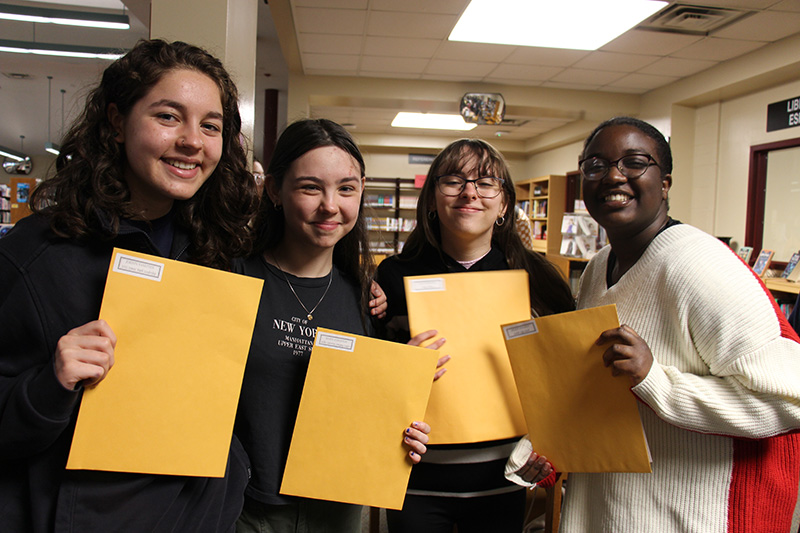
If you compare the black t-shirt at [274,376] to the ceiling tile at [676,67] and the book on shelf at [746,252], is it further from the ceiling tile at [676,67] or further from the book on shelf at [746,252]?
the ceiling tile at [676,67]

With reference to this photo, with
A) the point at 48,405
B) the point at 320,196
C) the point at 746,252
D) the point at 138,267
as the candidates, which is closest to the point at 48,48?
the point at 320,196

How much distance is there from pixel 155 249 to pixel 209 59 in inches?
16.0

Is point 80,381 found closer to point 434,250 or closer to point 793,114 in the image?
point 434,250

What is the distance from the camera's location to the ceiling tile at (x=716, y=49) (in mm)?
5191

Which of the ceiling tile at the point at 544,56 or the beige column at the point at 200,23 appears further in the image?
the ceiling tile at the point at 544,56

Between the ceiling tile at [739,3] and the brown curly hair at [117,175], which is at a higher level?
the ceiling tile at [739,3]

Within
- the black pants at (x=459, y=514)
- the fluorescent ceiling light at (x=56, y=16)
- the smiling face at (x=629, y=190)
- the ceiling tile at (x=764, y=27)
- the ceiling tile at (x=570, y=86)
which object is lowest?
the black pants at (x=459, y=514)

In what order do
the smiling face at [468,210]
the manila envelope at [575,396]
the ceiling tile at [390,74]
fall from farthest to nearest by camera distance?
the ceiling tile at [390,74] → the smiling face at [468,210] → the manila envelope at [575,396]

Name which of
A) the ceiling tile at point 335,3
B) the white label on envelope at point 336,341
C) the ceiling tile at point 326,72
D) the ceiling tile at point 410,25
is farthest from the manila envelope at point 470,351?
the ceiling tile at point 326,72

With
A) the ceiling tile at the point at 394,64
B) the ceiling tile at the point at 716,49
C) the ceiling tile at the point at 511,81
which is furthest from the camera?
the ceiling tile at the point at 511,81

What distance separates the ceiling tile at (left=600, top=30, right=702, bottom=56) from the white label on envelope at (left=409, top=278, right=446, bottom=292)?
5.04 meters

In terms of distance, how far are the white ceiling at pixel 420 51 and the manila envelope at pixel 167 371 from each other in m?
3.73

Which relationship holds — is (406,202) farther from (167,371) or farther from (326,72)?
(167,371)

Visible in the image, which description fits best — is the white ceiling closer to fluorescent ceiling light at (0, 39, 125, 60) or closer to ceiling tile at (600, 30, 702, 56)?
ceiling tile at (600, 30, 702, 56)
